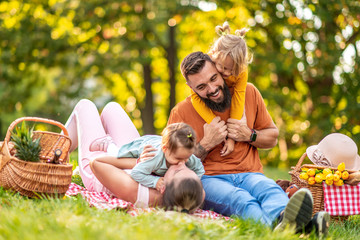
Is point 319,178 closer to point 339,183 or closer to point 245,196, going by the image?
point 339,183

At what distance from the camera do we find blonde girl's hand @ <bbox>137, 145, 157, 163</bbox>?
11.9ft

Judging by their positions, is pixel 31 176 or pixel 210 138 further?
pixel 210 138

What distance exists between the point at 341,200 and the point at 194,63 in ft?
5.86

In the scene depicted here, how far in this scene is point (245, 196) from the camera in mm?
3580

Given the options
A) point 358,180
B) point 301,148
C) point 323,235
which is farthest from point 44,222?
point 301,148

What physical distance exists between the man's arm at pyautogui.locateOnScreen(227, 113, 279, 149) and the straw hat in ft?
1.61

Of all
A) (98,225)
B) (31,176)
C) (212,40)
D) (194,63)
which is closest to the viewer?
(98,225)

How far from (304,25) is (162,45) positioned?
4.21 meters

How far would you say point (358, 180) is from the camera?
12.2 ft

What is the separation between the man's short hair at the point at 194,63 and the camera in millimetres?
3932

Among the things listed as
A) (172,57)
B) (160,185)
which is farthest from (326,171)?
(172,57)

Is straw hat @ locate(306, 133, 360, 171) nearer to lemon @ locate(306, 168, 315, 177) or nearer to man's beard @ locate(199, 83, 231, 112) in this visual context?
lemon @ locate(306, 168, 315, 177)

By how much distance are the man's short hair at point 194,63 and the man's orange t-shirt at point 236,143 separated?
16.7 inches

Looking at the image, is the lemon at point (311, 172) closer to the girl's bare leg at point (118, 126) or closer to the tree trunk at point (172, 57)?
the girl's bare leg at point (118, 126)
